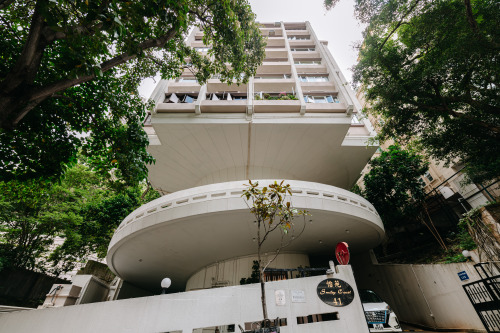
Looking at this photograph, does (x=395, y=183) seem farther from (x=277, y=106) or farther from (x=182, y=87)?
(x=182, y=87)

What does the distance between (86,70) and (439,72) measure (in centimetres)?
1098

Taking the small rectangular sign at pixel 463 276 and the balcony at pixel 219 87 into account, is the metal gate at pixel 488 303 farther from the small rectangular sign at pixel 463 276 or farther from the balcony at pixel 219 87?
the balcony at pixel 219 87

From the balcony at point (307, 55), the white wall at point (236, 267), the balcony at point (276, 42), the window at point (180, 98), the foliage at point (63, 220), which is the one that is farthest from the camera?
the balcony at point (276, 42)

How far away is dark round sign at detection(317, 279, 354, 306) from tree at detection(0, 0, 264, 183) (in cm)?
634

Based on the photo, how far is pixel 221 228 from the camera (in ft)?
26.3

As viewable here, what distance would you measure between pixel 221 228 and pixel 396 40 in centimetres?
1068

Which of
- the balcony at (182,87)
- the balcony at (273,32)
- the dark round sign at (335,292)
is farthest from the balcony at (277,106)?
the balcony at (273,32)

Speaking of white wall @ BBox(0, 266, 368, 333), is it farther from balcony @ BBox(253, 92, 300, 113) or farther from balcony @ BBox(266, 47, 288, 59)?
balcony @ BBox(266, 47, 288, 59)

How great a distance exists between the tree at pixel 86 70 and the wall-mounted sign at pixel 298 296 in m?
5.75

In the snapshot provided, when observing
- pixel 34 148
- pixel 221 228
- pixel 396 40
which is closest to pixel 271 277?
pixel 221 228

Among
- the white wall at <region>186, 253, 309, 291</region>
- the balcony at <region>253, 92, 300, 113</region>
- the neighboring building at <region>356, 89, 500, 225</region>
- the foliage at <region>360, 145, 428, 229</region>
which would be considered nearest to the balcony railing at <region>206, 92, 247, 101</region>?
the balcony at <region>253, 92, 300, 113</region>

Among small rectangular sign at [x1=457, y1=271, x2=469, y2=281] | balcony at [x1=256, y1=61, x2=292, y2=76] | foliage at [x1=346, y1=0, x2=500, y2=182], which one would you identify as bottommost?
small rectangular sign at [x1=457, y1=271, x2=469, y2=281]

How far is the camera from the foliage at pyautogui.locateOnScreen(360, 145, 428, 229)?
10977 millimetres

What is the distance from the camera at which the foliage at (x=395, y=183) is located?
11.0 m
